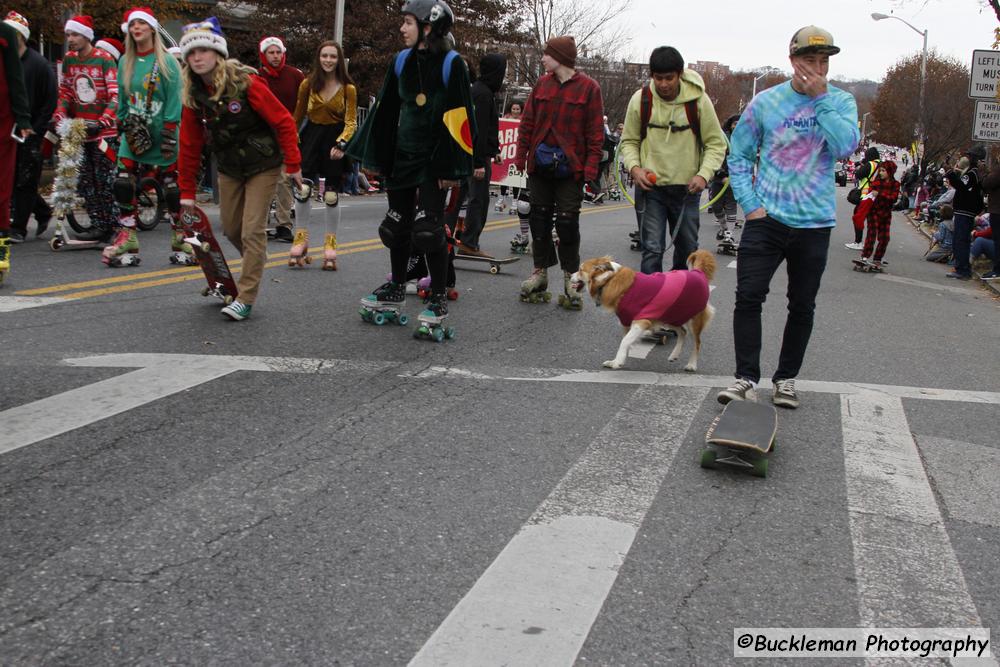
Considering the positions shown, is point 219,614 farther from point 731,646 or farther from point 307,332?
point 307,332

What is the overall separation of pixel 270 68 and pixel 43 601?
28.5ft

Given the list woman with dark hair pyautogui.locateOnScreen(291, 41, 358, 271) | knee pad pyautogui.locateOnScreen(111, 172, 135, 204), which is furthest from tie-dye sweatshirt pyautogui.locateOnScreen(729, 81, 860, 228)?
knee pad pyautogui.locateOnScreen(111, 172, 135, 204)

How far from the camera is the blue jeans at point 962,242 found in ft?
48.3

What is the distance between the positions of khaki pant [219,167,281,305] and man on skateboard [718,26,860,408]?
3.39m

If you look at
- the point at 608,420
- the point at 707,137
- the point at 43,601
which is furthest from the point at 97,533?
the point at 707,137

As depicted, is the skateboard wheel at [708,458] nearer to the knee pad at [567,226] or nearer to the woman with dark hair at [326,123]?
the knee pad at [567,226]

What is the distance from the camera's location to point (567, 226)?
27.6 ft

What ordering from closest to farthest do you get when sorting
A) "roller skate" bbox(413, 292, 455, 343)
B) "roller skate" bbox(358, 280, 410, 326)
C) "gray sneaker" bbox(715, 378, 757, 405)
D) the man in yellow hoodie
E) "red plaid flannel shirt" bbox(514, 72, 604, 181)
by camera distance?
"gray sneaker" bbox(715, 378, 757, 405) < "roller skate" bbox(413, 292, 455, 343) < "roller skate" bbox(358, 280, 410, 326) < the man in yellow hoodie < "red plaid flannel shirt" bbox(514, 72, 604, 181)

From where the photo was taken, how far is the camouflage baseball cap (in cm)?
526

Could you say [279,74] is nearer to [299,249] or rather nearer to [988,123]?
[299,249]

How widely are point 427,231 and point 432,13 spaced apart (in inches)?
55.9

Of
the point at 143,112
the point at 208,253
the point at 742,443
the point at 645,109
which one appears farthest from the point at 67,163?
the point at 742,443

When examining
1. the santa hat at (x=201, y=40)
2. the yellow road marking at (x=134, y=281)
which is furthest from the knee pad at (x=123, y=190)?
the santa hat at (x=201, y=40)

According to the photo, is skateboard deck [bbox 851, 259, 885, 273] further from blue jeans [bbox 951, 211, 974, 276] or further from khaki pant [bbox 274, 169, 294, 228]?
khaki pant [bbox 274, 169, 294, 228]
